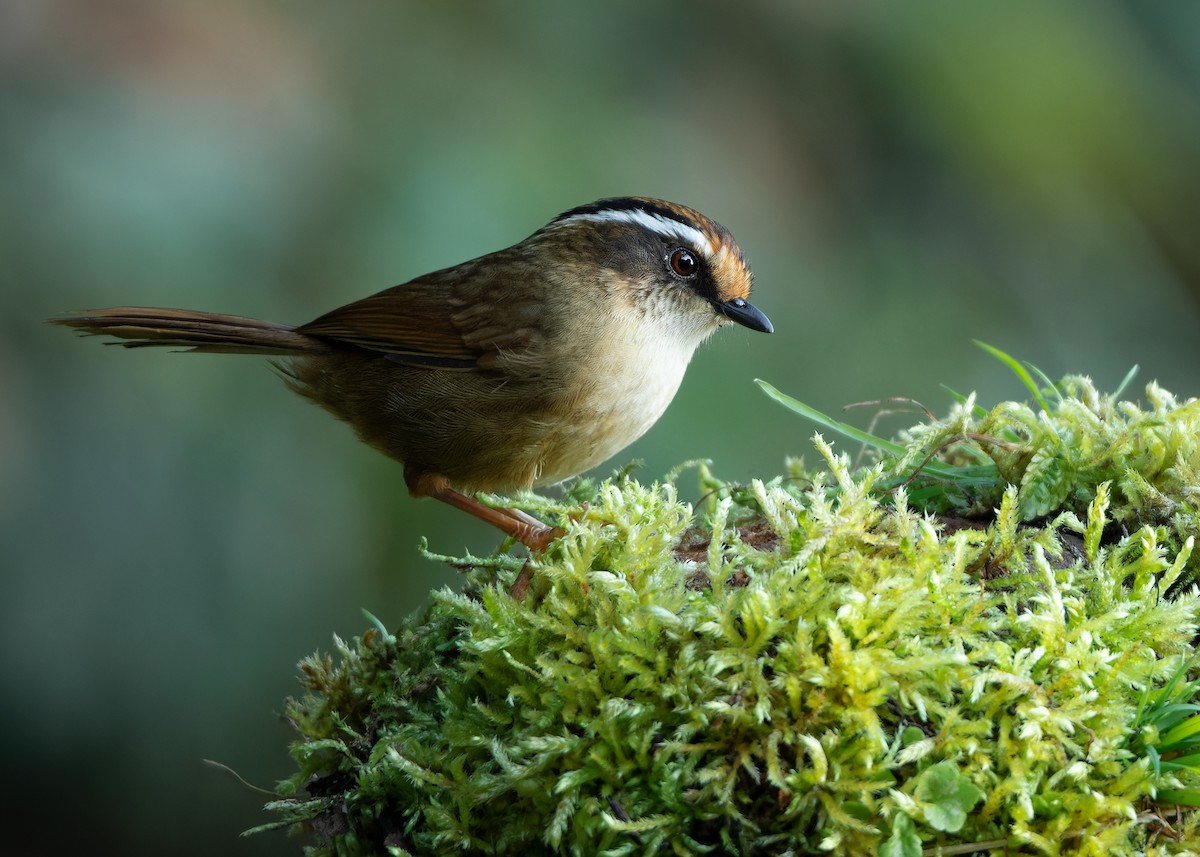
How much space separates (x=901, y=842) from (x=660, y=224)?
247cm

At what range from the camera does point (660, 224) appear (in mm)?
3613

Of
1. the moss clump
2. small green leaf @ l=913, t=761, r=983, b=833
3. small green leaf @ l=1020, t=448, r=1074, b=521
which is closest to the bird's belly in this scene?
the moss clump

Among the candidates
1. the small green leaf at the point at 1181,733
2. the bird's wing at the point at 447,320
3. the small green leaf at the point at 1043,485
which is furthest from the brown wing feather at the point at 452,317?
the small green leaf at the point at 1181,733

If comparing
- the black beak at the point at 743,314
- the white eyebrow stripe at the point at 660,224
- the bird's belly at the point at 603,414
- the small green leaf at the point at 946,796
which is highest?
the white eyebrow stripe at the point at 660,224

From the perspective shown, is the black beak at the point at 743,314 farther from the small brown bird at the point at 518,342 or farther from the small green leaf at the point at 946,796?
the small green leaf at the point at 946,796

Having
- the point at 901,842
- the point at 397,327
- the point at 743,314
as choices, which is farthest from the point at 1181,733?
the point at 397,327

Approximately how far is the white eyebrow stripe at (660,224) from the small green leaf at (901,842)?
2.33 meters

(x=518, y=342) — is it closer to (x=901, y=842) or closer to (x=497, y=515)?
(x=497, y=515)

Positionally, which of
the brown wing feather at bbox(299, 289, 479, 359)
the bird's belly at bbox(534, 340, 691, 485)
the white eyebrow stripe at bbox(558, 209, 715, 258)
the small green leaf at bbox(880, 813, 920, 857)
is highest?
the white eyebrow stripe at bbox(558, 209, 715, 258)

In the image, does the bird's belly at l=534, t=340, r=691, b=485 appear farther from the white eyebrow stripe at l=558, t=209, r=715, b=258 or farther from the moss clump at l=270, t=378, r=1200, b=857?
the moss clump at l=270, t=378, r=1200, b=857

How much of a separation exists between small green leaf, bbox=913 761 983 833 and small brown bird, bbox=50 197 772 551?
176 cm

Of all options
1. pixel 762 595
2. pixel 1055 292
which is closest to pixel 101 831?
pixel 762 595

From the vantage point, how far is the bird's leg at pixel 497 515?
2781mm

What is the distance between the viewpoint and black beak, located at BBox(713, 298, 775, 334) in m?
3.59
